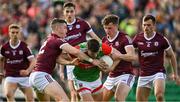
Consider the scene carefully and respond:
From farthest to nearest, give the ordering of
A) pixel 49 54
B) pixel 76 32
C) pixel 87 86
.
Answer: pixel 76 32 < pixel 87 86 < pixel 49 54

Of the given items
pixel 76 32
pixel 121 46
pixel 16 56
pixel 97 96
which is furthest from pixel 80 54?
pixel 16 56

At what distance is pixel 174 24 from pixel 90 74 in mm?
9636

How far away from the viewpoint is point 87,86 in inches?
672

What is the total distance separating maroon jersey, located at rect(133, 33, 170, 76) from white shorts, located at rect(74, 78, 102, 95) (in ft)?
4.86

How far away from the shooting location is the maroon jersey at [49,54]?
16.4 m

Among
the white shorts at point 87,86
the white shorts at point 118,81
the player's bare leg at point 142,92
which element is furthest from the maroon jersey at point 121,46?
the white shorts at point 87,86

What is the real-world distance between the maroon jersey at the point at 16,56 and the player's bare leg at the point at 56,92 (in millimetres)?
3694

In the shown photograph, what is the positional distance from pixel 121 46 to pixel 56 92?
2.38 metres

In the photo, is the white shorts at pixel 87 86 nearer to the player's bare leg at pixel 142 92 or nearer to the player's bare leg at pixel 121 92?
the player's bare leg at pixel 121 92

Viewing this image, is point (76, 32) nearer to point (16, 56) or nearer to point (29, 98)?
point (16, 56)

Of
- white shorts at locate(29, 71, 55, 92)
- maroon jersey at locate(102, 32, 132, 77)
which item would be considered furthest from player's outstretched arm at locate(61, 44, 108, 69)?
maroon jersey at locate(102, 32, 132, 77)

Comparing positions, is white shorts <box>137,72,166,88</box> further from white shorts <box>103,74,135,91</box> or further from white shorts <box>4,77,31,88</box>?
white shorts <box>4,77,31,88</box>

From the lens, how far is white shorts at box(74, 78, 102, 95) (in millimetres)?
17047

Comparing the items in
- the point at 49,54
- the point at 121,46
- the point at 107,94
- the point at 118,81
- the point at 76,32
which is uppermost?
the point at 76,32
